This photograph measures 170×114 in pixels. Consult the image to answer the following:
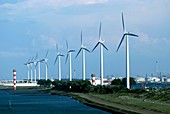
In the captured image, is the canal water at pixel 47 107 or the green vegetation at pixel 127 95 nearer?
the green vegetation at pixel 127 95

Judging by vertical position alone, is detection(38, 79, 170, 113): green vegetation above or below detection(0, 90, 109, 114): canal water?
above

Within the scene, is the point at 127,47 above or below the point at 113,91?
above

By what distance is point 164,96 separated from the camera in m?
72.1

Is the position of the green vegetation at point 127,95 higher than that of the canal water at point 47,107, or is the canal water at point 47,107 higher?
the green vegetation at point 127,95

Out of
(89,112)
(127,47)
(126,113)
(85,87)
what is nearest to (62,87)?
(85,87)

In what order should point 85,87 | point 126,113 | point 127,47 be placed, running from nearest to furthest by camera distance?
point 126,113 < point 127,47 < point 85,87

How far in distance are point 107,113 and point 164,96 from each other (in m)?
16.5

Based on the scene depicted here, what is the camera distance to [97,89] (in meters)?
110

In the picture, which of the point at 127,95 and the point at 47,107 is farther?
the point at 127,95

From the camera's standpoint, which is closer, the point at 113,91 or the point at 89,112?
the point at 89,112

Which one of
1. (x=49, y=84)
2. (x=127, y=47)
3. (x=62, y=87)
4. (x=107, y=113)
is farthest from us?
(x=49, y=84)

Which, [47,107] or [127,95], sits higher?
[127,95]

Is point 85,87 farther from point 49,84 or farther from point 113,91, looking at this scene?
point 49,84

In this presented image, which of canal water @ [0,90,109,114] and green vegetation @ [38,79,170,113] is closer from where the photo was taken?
green vegetation @ [38,79,170,113]
